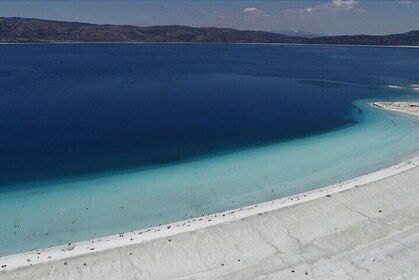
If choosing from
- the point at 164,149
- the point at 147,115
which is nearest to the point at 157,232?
the point at 164,149

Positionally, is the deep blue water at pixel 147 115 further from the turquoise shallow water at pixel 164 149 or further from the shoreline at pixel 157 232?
the shoreline at pixel 157 232

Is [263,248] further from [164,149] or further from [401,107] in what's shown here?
[401,107]

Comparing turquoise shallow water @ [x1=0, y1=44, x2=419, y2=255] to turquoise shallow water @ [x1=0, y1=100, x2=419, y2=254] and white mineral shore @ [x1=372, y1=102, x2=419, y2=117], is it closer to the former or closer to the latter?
turquoise shallow water @ [x1=0, y1=100, x2=419, y2=254]

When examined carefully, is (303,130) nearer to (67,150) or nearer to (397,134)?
(397,134)

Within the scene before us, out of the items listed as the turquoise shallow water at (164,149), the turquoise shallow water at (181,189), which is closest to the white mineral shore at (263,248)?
the turquoise shallow water at (181,189)

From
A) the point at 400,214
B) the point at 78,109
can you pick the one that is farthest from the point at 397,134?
the point at 78,109

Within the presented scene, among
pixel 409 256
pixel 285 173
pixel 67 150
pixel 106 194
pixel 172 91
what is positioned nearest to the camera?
pixel 409 256

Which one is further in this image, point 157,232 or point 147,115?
point 147,115
